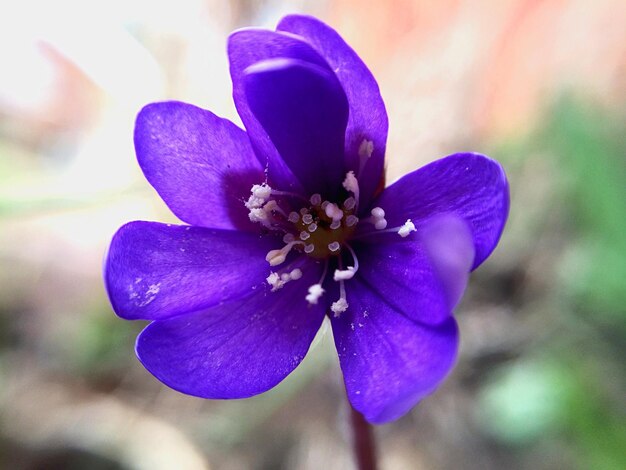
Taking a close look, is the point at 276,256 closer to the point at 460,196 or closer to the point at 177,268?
the point at 177,268

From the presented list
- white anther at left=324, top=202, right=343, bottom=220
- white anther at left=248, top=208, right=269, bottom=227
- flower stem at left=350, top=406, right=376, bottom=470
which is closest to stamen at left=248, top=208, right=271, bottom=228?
white anther at left=248, top=208, right=269, bottom=227

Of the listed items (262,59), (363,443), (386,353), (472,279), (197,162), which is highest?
(262,59)

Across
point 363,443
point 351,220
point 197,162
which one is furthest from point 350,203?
point 363,443

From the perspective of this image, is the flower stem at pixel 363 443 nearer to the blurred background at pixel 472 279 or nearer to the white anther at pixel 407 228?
the blurred background at pixel 472 279

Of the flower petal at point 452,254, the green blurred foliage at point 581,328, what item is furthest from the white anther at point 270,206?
the green blurred foliage at point 581,328

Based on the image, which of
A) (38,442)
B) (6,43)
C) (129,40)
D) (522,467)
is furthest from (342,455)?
(6,43)

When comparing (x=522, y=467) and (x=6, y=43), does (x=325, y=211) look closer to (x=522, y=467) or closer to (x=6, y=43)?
(x=522, y=467)
